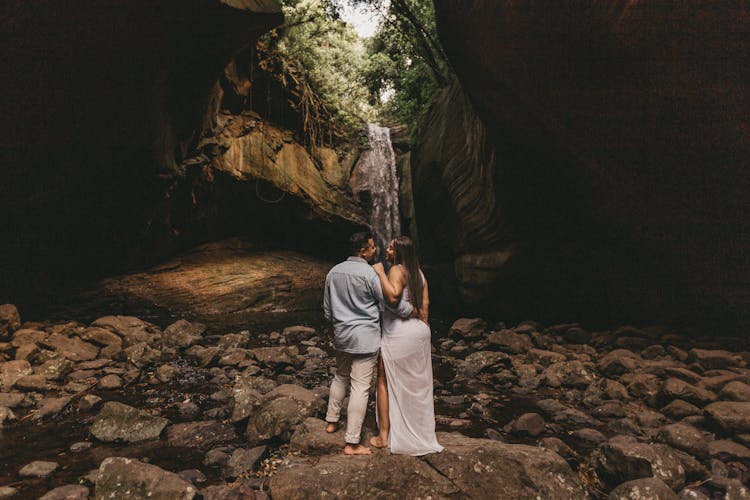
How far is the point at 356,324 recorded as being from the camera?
3.22 metres

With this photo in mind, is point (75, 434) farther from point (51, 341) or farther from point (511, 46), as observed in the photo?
point (511, 46)

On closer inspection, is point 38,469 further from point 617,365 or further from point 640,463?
A: point 617,365

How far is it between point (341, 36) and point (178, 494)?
58.0 ft

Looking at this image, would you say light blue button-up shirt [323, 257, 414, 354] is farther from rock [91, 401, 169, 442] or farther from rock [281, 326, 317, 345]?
rock [281, 326, 317, 345]

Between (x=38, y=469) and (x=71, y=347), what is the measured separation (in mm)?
→ 3752

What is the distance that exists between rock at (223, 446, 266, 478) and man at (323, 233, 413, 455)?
87 cm

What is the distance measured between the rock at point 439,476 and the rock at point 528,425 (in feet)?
3.60

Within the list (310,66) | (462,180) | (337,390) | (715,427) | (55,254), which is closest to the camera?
(337,390)

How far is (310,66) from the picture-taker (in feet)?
45.7

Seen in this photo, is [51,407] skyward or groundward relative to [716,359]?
groundward

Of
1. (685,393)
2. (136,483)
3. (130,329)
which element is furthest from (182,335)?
(685,393)

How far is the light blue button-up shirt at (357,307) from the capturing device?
3.20 m

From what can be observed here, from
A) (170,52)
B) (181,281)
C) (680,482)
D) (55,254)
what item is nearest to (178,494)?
(680,482)

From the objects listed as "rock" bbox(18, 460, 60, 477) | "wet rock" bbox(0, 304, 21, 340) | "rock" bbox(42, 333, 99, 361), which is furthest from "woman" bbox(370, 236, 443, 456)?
"wet rock" bbox(0, 304, 21, 340)
